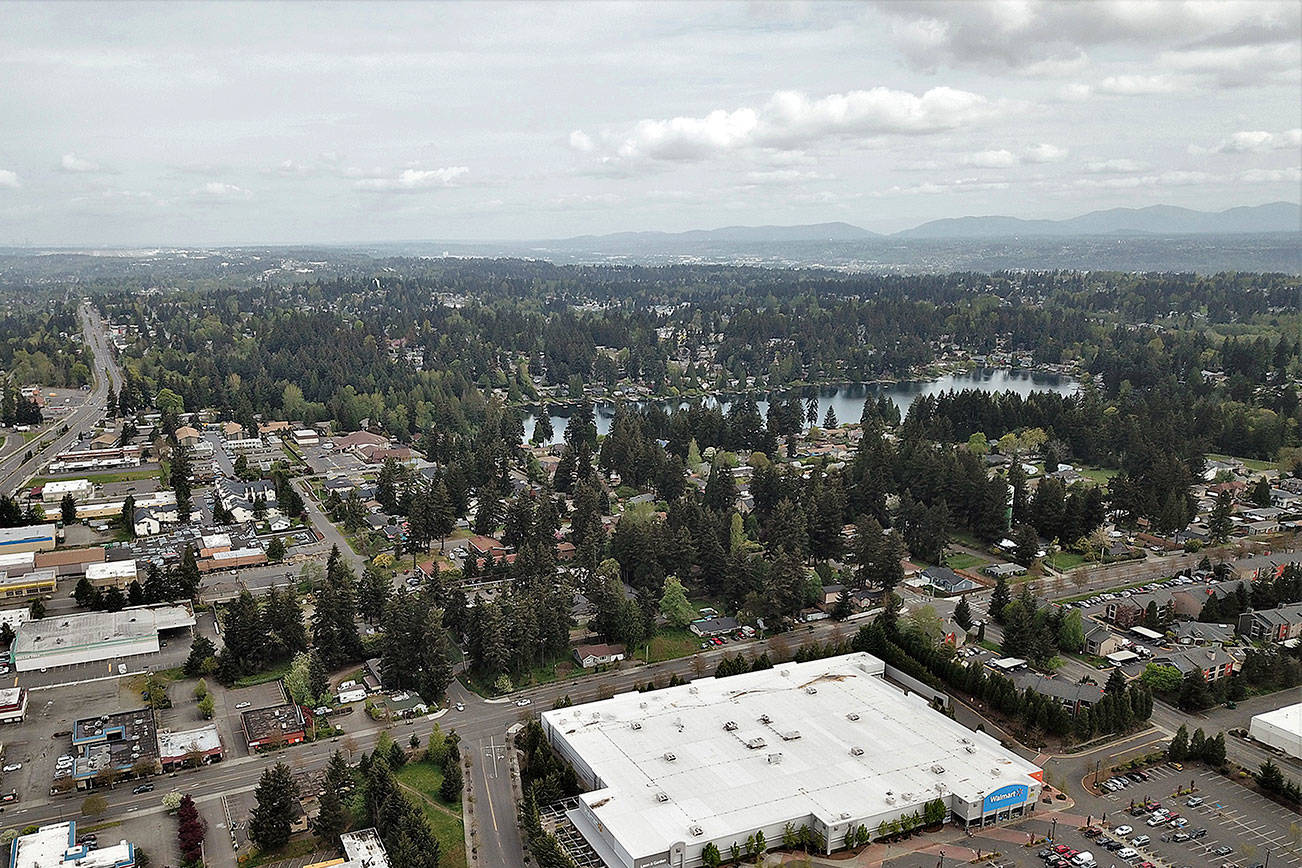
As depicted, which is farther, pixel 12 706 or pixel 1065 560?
pixel 1065 560

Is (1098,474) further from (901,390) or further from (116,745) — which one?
(116,745)

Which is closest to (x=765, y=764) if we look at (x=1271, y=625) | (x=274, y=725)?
(x=274, y=725)

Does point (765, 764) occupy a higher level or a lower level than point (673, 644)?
higher

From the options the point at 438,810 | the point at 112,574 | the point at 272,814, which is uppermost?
the point at 112,574

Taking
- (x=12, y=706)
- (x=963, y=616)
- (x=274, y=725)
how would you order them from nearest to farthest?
(x=274, y=725) → (x=12, y=706) → (x=963, y=616)

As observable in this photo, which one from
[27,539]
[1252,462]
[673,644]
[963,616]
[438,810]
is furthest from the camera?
[1252,462]

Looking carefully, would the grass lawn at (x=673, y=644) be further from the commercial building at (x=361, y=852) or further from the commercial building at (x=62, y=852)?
the commercial building at (x=62, y=852)

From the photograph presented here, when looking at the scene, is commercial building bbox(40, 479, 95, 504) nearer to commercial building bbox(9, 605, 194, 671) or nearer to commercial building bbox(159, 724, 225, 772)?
commercial building bbox(9, 605, 194, 671)

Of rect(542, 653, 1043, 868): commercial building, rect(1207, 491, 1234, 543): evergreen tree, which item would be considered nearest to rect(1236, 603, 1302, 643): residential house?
rect(1207, 491, 1234, 543): evergreen tree
